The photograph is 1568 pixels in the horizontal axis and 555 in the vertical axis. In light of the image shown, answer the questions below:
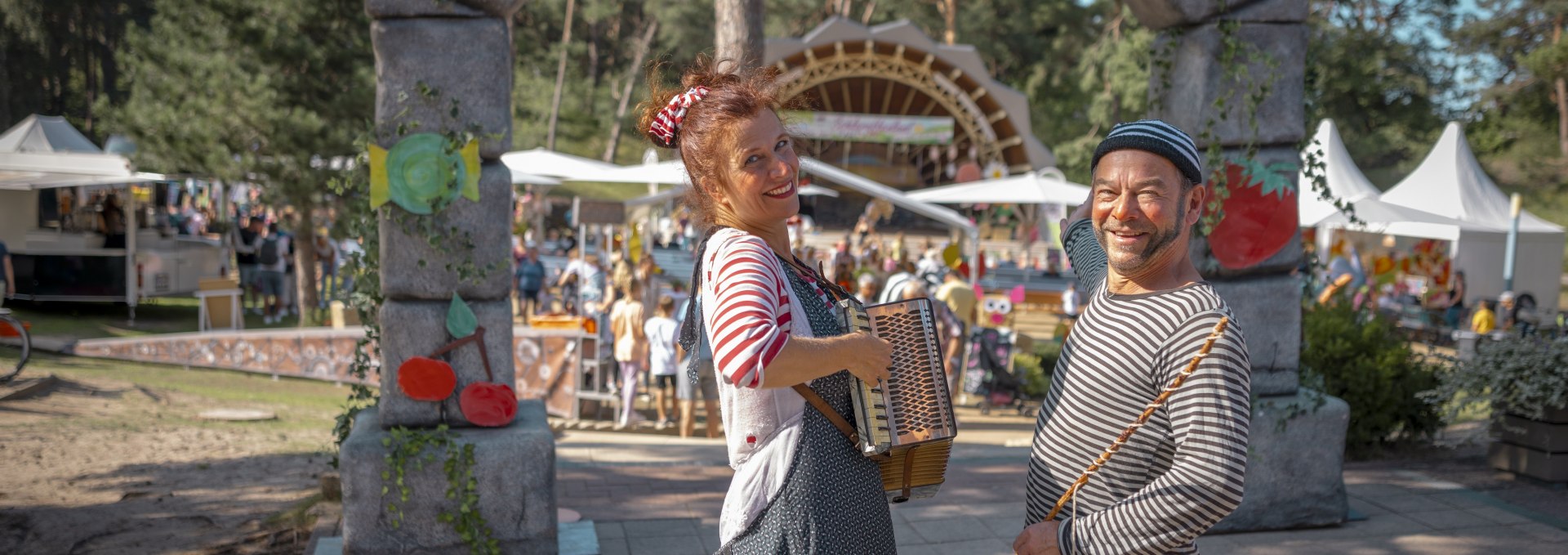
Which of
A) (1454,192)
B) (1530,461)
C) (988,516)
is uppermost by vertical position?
(1454,192)

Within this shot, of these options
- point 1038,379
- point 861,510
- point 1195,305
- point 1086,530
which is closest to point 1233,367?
point 1195,305

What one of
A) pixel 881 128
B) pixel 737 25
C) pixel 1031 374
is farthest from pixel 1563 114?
pixel 737 25

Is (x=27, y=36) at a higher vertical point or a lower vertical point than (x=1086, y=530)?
higher

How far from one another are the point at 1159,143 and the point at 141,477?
666 centimetres

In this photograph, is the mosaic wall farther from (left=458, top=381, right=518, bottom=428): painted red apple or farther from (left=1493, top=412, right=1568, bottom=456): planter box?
(left=1493, top=412, right=1568, bottom=456): planter box

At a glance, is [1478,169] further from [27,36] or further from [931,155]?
[27,36]

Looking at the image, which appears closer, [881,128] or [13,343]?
[13,343]

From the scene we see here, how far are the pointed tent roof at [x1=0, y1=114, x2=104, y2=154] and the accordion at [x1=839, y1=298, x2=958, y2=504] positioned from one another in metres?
18.5

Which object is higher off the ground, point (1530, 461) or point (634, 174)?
point (634, 174)

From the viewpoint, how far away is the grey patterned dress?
2.01 metres

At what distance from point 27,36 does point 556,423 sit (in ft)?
99.5

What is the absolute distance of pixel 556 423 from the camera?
32.4 feet

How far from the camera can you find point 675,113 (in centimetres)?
212

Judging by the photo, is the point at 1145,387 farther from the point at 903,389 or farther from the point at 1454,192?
the point at 1454,192
